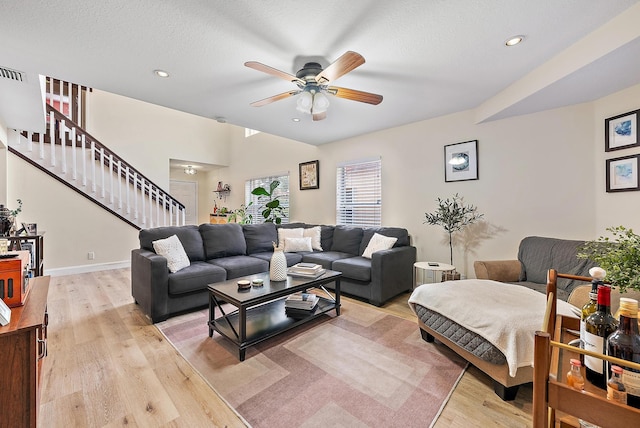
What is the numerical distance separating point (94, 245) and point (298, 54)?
16.9 feet

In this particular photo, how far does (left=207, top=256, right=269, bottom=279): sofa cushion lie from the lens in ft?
10.6

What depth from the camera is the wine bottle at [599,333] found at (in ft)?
2.64

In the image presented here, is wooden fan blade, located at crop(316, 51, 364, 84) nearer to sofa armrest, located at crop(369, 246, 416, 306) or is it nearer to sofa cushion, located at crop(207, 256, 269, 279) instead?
sofa armrest, located at crop(369, 246, 416, 306)

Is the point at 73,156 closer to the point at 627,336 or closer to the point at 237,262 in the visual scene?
the point at 237,262

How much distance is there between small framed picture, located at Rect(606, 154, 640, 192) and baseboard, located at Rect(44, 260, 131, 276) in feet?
23.6

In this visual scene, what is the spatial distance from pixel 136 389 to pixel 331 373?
129 cm

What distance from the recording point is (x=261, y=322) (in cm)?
246

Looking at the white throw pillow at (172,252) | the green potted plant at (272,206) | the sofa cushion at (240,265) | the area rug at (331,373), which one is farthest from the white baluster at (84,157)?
the area rug at (331,373)

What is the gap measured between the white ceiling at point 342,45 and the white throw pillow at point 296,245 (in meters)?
2.24

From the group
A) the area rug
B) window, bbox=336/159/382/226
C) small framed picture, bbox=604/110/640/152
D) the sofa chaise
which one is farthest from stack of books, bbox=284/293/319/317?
small framed picture, bbox=604/110/640/152

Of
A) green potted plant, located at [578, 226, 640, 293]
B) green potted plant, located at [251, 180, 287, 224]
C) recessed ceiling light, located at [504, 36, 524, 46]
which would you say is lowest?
green potted plant, located at [578, 226, 640, 293]

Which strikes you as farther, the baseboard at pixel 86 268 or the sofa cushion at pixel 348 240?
the baseboard at pixel 86 268

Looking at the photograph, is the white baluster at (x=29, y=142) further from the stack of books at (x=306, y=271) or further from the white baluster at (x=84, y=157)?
the stack of books at (x=306, y=271)

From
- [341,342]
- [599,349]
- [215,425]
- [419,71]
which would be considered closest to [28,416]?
[215,425]
